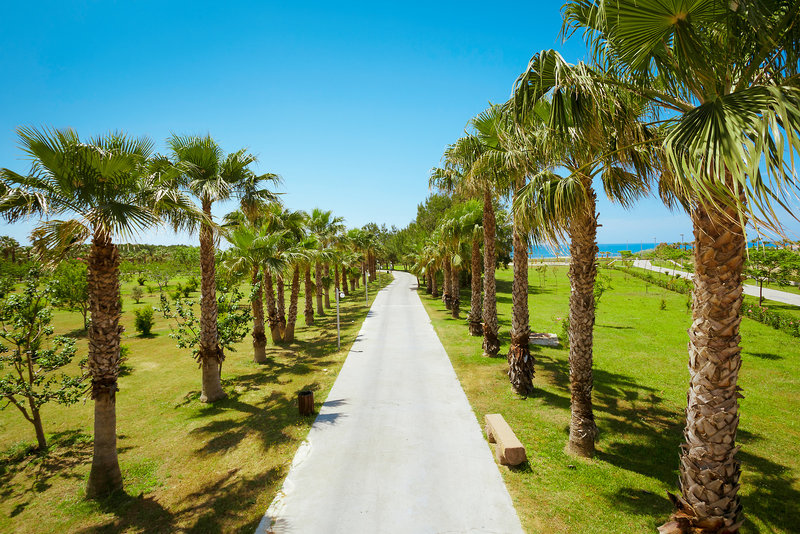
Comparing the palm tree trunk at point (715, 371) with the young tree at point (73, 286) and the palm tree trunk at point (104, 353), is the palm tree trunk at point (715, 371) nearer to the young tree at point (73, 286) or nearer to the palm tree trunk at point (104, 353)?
the palm tree trunk at point (104, 353)

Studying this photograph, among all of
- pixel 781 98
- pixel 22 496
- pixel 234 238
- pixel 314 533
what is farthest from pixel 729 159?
pixel 234 238

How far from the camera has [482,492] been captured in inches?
Result: 247

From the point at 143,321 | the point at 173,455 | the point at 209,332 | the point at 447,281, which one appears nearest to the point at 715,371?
the point at 173,455

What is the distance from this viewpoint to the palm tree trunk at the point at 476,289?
17.4 meters

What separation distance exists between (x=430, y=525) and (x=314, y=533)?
188 centimetres

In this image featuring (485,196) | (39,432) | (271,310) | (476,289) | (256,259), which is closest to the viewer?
(39,432)

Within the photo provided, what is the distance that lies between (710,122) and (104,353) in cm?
1001

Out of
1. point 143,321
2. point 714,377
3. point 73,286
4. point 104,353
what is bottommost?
point 143,321

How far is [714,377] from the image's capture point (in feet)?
13.6

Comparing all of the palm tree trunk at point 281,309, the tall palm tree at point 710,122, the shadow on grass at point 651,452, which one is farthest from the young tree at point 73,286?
the tall palm tree at point 710,122

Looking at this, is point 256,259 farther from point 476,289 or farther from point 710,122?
point 710,122

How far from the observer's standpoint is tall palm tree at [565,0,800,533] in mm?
3260

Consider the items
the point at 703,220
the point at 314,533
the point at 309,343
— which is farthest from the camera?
the point at 309,343

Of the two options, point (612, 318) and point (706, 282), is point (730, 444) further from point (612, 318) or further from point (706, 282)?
point (612, 318)
